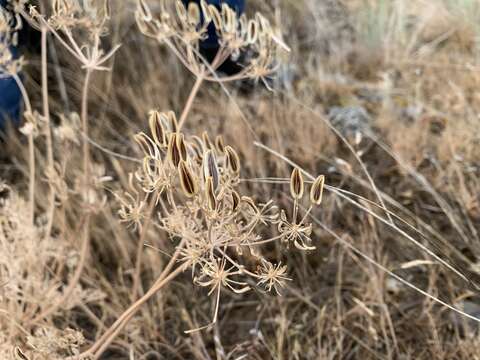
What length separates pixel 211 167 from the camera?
77 cm

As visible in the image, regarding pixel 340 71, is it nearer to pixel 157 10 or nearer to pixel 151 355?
pixel 157 10

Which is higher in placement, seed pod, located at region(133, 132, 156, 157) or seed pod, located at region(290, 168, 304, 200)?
seed pod, located at region(133, 132, 156, 157)

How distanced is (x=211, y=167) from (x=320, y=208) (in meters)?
0.85

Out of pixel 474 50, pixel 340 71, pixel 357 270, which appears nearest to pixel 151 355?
pixel 357 270

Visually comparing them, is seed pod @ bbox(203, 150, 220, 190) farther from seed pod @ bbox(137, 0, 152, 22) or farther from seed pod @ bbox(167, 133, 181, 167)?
seed pod @ bbox(137, 0, 152, 22)

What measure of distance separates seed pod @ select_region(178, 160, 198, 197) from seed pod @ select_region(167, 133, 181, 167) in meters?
0.02

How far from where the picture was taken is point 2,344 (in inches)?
40.3

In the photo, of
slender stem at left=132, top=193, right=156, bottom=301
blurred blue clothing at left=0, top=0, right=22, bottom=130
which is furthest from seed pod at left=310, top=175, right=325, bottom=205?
blurred blue clothing at left=0, top=0, right=22, bottom=130

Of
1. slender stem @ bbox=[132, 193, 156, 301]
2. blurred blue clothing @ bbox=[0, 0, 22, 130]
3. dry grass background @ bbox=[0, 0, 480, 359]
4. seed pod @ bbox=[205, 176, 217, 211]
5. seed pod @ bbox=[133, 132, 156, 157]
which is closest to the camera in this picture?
seed pod @ bbox=[205, 176, 217, 211]

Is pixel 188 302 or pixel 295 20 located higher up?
pixel 295 20

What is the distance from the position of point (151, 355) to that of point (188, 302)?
0.54ft

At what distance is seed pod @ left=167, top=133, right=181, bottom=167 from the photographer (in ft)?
2.36

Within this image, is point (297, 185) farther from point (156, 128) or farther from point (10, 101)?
point (10, 101)

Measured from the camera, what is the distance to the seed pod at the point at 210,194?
709mm
